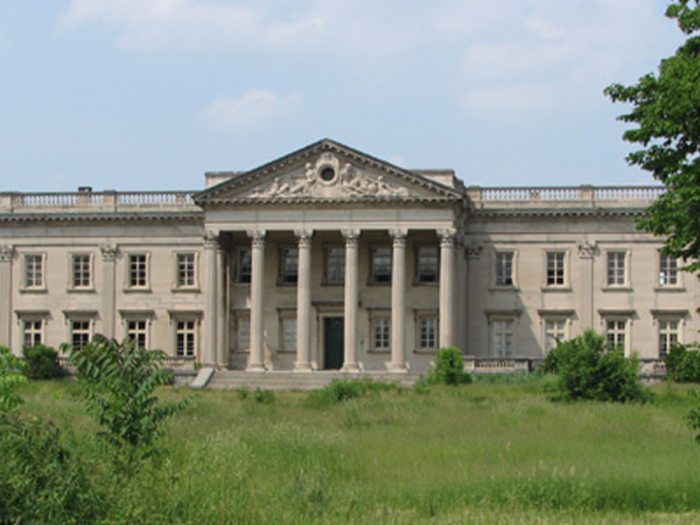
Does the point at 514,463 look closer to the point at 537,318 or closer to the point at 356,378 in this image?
the point at 356,378

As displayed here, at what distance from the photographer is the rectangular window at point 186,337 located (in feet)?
190

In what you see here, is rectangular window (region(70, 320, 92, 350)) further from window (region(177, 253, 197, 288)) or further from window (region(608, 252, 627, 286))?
window (region(608, 252, 627, 286))

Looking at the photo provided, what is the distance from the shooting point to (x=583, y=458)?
22.9 m

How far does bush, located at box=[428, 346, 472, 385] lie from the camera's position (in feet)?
159

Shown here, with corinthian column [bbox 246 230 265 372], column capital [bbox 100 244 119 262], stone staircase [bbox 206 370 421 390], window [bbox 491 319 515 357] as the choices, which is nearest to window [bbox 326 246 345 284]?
corinthian column [bbox 246 230 265 372]

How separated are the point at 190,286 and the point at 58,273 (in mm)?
7130

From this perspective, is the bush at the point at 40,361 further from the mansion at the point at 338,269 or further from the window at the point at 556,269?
the window at the point at 556,269

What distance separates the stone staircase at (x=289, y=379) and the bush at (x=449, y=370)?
62.5 inches

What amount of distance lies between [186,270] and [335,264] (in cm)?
794

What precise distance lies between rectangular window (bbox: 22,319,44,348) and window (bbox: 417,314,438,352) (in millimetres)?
19794

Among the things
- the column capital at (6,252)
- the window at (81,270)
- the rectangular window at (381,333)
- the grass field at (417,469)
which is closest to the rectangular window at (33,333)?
the window at (81,270)

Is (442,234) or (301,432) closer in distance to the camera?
(301,432)

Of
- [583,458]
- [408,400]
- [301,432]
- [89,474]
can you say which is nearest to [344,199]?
[408,400]

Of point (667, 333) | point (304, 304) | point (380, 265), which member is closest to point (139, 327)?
point (304, 304)
